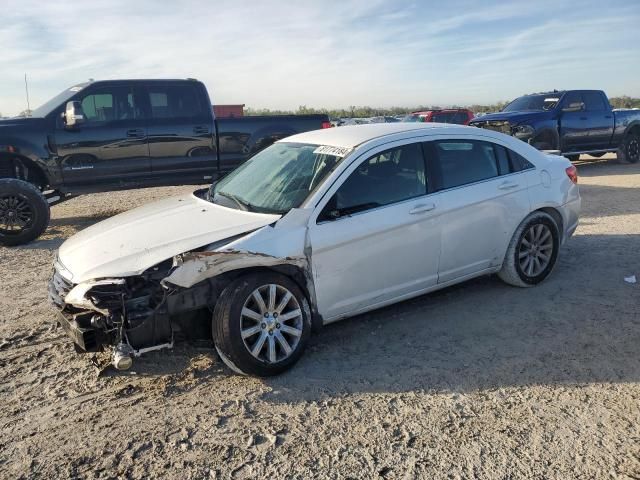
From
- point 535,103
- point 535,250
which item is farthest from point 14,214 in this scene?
point 535,103

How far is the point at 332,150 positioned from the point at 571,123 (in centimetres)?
1151

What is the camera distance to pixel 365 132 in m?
4.80

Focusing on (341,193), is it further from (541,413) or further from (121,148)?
(121,148)

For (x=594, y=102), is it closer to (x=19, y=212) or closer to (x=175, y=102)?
(x=175, y=102)

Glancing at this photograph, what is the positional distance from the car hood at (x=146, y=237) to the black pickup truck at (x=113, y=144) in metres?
4.12

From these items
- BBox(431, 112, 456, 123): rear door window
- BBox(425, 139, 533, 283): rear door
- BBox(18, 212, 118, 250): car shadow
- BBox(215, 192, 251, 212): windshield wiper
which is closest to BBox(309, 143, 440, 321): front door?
BBox(425, 139, 533, 283): rear door

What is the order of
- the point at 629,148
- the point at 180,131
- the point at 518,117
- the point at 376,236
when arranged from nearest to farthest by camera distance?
the point at 376,236 → the point at 180,131 → the point at 518,117 → the point at 629,148

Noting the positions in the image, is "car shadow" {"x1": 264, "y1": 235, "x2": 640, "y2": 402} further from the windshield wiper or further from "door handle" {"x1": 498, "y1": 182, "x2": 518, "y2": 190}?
the windshield wiper

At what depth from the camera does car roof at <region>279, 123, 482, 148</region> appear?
461 centimetres

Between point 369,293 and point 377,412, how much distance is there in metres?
1.08

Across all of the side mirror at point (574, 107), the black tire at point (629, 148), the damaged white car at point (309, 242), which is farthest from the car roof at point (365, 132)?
the black tire at point (629, 148)

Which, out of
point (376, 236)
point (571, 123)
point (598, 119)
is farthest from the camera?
point (598, 119)

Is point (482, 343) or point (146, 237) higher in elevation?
point (146, 237)

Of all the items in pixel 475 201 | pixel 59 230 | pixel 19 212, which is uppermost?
pixel 19 212
